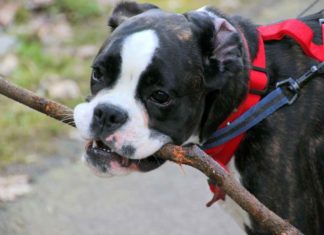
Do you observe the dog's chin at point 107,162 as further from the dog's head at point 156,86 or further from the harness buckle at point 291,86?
the harness buckle at point 291,86

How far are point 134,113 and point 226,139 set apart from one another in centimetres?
46

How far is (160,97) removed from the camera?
114 inches

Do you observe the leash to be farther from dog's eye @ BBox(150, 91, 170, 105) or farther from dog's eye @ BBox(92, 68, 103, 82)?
dog's eye @ BBox(92, 68, 103, 82)

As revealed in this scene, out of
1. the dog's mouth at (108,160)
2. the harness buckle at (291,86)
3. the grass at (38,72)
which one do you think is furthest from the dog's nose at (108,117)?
the grass at (38,72)

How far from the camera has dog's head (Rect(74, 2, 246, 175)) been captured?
9.36ft

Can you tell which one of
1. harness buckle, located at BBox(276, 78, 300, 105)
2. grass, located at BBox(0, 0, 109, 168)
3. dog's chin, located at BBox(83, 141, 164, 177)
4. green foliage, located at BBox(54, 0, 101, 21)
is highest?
harness buckle, located at BBox(276, 78, 300, 105)

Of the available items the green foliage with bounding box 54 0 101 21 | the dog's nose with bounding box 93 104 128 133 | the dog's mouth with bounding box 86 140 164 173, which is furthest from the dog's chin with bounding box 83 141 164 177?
the green foliage with bounding box 54 0 101 21

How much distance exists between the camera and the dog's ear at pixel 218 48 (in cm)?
298

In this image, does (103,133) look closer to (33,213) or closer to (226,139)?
(226,139)

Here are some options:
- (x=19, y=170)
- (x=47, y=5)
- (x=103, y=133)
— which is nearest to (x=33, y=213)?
(x=19, y=170)

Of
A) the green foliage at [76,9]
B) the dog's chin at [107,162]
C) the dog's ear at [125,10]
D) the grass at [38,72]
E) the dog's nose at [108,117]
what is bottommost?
the green foliage at [76,9]

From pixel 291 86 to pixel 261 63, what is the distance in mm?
179

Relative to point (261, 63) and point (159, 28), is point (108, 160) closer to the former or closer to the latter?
point (159, 28)

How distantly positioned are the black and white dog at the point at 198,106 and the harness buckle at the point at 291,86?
0.04m
